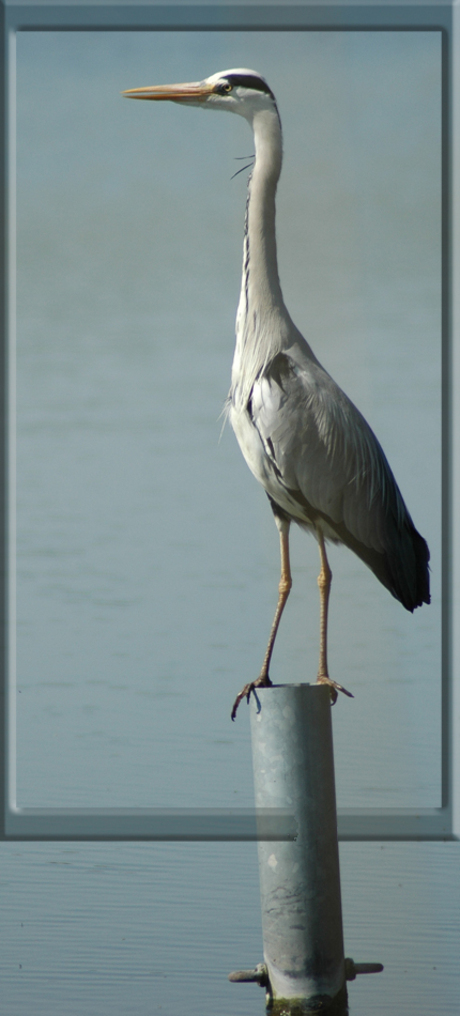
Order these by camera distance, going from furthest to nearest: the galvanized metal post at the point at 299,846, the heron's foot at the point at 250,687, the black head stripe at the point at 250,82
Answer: the black head stripe at the point at 250,82 < the heron's foot at the point at 250,687 < the galvanized metal post at the point at 299,846

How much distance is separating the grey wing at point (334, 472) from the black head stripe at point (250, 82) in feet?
2.20

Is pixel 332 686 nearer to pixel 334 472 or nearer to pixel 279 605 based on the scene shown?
pixel 279 605

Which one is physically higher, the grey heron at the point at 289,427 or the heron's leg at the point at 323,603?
the grey heron at the point at 289,427

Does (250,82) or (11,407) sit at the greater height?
(250,82)

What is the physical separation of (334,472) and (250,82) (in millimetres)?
972

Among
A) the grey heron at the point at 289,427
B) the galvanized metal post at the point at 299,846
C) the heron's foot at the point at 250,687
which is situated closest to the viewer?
the galvanized metal post at the point at 299,846

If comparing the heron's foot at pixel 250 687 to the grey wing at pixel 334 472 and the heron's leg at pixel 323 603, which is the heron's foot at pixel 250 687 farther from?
the grey wing at pixel 334 472

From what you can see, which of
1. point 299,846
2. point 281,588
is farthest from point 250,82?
point 299,846

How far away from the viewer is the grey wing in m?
2.50

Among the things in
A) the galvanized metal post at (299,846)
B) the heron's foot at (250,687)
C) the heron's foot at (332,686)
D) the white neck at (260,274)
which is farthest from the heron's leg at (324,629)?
the white neck at (260,274)

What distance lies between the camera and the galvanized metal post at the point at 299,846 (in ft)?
7.06

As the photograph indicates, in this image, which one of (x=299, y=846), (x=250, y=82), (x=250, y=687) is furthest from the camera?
(x=250, y=82)

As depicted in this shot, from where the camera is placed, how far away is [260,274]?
2.60 metres

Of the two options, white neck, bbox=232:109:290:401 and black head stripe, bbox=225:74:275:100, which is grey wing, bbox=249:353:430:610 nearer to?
white neck, bbox=232:109:290:401
